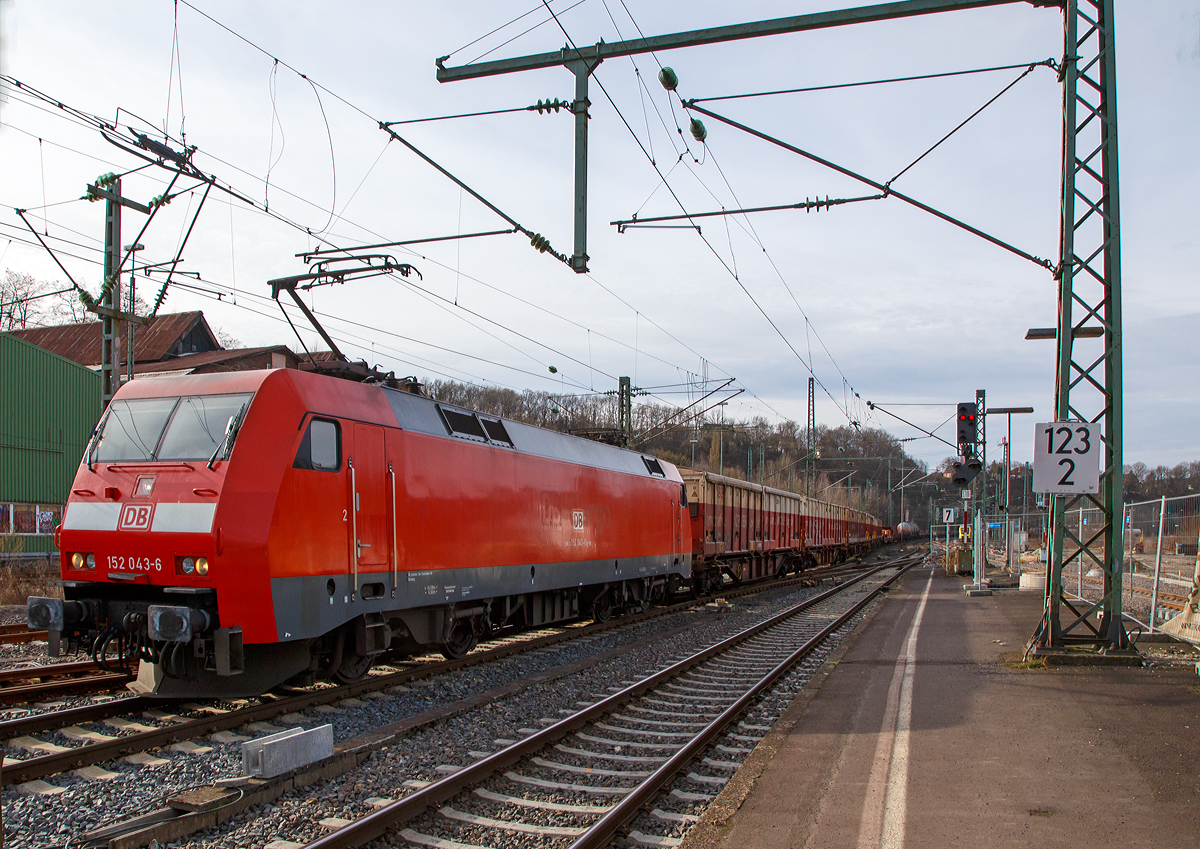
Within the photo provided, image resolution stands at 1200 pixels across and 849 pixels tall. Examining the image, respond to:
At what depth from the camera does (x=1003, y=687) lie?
945 cm

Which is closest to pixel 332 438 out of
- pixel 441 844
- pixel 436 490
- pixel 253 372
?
pixel 253 372

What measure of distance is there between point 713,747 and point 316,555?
4.16 m

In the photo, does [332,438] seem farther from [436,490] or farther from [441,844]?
[441,844]

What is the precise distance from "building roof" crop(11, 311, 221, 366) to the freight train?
32.6 metres

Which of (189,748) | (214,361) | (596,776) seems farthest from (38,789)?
(214,361)

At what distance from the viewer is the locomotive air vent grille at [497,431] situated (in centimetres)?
1226

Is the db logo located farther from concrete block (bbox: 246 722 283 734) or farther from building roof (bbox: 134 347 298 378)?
building roof (bbox: 134 347 298 378)

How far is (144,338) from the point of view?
135 feet

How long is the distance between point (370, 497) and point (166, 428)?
211 cm

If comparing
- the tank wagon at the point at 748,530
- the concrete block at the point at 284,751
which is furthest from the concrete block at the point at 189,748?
the tank wagon at the point at 748,530

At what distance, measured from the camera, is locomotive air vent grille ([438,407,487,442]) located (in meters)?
11.3

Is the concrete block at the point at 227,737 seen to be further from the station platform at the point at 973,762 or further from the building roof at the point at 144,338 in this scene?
the building roof at the point at 144,338

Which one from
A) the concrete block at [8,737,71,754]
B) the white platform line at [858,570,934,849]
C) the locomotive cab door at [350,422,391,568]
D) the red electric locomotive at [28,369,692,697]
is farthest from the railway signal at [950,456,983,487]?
the concrete block at [8,737,71,754]

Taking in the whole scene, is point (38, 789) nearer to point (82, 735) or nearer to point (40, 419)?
point (82, 735)
